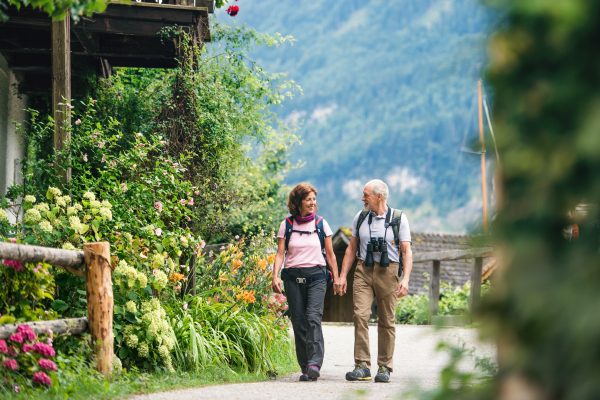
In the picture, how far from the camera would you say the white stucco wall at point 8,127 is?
9.89 metres

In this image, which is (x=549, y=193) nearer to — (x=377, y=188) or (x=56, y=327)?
(x=56, y=327)

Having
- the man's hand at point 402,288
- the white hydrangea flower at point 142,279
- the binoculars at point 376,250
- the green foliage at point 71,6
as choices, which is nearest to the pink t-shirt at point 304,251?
the binoculars at point 376,250

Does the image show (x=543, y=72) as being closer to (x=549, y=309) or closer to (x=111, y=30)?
(x=549, y=309)

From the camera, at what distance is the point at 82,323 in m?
4.40

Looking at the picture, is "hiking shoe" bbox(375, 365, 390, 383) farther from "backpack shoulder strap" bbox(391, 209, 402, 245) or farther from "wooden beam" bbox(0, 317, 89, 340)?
"wooden beam" bbox(0, 317, 89, 340)

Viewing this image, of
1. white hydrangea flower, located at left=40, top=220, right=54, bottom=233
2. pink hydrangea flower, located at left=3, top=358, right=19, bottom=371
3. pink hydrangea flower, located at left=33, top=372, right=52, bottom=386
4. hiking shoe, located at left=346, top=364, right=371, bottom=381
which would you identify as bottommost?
hiking shoe, located at left=346, top=364, right=371, bottom=381

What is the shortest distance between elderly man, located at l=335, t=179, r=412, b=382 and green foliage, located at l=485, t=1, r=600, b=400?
181 inches

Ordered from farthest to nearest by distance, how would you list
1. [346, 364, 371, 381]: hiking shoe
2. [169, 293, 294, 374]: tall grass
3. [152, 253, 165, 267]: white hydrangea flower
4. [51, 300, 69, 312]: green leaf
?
[346, 364, 371, 381]: hiking shoe < [169, 293, 294, 374]: tall grass < [152, 253, 165, 267]: white hydrangea flower < [51, 300, 69, 312]: green leaf

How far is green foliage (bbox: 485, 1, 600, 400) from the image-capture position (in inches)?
39.6

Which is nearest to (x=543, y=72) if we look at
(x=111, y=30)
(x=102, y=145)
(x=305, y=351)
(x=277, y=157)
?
(x=305, y=351)

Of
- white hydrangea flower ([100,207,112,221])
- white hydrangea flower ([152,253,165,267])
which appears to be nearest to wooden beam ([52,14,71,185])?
white hydrangea flower ([100,207,112,221])

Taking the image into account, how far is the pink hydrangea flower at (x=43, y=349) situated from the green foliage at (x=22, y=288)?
0.31 m

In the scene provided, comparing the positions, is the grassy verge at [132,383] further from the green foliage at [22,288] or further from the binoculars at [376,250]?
the binoculars at [376,250]

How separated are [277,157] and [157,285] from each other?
61.1 ft
